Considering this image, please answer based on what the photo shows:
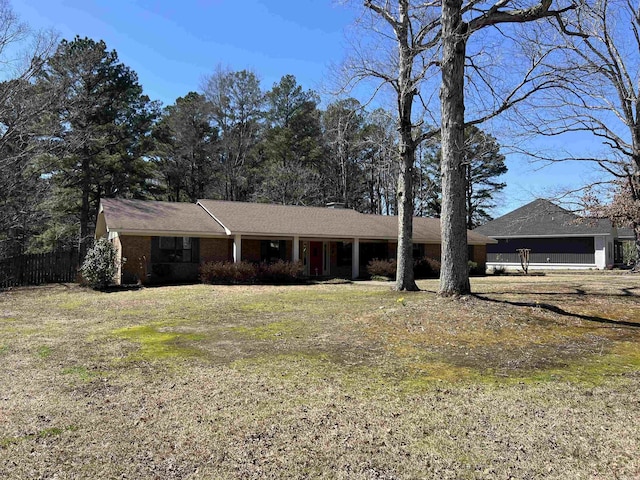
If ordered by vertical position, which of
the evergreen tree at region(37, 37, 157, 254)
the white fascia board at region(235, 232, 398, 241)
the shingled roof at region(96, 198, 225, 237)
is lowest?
the white fascia board at region(235, 232, 398, 241)

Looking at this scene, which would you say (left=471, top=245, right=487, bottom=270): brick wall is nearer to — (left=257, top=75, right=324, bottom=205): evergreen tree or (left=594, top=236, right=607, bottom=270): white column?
(left=594, top=236, right=607, bottom=270): white column

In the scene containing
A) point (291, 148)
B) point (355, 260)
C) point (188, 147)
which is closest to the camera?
point (355, 260)

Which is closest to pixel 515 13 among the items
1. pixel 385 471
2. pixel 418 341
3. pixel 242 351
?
pixel 418 341

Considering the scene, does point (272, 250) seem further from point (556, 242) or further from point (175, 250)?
point (556, 242)

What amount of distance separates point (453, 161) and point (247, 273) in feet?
36.5

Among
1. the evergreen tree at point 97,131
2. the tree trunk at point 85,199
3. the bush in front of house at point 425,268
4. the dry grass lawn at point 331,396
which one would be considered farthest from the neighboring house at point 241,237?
the dry grass lawn at point 331,396

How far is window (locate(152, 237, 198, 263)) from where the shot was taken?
19.1m

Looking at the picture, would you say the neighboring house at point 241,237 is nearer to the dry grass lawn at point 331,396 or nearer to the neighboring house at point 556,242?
the dry grass lawn at point 331,396

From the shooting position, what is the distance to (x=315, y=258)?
2408cm

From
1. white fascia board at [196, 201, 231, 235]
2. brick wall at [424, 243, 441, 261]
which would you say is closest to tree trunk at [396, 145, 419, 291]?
white fascia board at [196, 201, 231, 235]

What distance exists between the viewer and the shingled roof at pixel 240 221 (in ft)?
62.4

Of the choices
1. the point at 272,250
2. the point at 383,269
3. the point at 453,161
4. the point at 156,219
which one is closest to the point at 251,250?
the point at 272,250

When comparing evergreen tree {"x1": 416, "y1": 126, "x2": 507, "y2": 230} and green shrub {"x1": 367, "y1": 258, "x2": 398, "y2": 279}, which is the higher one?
evergreen tree {"x1": 416, "y1": 126, "x2": 507, "y2": 230}

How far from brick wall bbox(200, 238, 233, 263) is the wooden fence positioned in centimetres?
551
